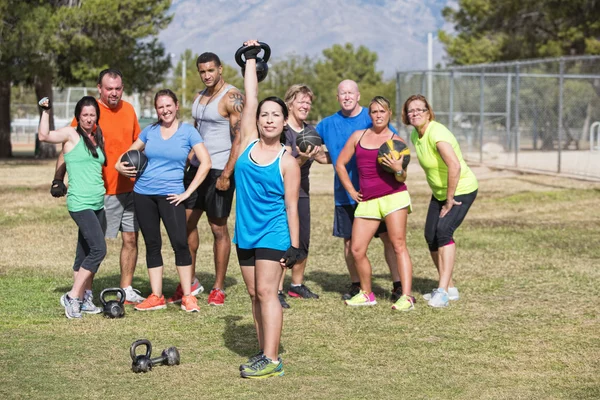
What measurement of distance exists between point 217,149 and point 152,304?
5.22ft

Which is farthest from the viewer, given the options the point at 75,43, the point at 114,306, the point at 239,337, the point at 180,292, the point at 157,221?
the point at 75,43

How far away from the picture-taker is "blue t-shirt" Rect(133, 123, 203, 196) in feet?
28.6

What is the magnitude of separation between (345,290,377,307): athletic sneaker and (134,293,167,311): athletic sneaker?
5.86ft

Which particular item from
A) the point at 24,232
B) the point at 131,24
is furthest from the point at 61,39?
the point at 24,232

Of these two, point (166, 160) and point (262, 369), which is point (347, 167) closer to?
point (166, 160)

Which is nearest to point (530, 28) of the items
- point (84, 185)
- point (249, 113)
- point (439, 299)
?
point (439, 299)

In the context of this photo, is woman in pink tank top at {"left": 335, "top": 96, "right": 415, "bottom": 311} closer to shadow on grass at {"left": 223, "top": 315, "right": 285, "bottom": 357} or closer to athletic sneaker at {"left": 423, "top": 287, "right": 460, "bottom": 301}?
athletic sneaker at {"left": 423, "top": 287, "right": 460, "bottom": 301}

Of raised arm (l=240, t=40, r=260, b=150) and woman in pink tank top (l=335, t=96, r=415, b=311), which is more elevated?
raised arm (l=240, t=40, r=260, b=150)

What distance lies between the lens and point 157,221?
29.2 feet

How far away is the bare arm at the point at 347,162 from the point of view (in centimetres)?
925

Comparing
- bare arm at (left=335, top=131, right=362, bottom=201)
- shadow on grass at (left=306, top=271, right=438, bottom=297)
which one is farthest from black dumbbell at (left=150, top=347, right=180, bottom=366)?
shadow on grass at (left=306, top=271, right=438, bottom=297)

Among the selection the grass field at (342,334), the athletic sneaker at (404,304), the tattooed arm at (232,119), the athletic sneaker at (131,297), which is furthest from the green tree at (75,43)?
the athletic sneaker at (404,304)

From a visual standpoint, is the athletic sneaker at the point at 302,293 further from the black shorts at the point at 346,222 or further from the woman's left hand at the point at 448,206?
the woman's left hand at the point at 448,206

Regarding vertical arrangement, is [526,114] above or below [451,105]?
below
